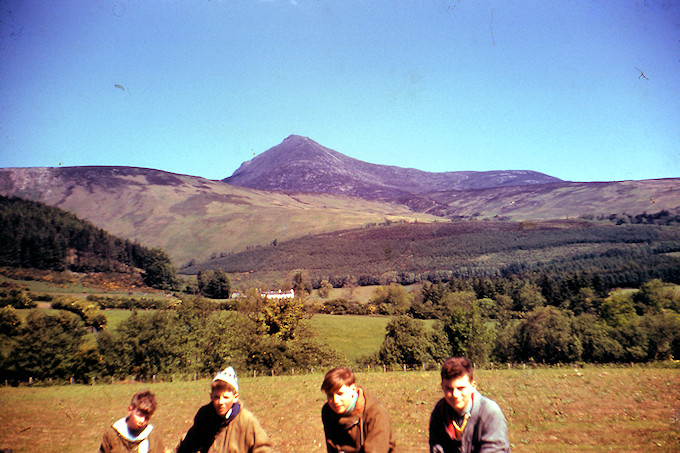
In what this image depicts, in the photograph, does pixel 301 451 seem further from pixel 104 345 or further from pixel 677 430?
pixel 104 345

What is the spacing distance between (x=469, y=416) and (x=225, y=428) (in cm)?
278

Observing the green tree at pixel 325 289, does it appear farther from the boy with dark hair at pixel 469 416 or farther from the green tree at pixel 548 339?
the boy with dark hair at pixel 469 416

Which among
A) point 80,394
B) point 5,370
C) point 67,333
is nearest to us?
point 80,394

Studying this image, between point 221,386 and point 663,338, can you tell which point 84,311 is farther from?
point 663,338

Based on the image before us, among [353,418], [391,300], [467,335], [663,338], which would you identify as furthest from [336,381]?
[391,300]

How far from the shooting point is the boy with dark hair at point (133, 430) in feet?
15.8

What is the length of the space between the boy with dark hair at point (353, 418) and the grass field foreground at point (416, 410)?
11.8 metres

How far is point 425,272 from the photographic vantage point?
191500mm

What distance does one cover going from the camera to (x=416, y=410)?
2030cm

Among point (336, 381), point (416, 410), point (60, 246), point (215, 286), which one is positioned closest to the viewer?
point (336, 381)

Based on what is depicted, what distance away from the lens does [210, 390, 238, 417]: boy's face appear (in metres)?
4.39

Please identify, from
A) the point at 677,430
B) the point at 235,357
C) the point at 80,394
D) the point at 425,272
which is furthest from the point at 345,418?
the point at 425,272

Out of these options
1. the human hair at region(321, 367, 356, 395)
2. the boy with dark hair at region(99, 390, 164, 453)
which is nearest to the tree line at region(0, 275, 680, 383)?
the boy with dark hair at region(99, 390, 164, 453)

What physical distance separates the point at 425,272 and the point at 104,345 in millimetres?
161821
